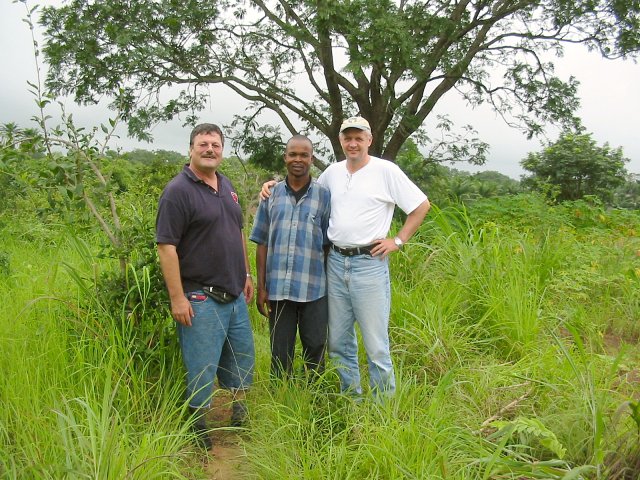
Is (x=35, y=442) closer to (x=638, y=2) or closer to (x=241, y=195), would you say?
(x=241, y=195)

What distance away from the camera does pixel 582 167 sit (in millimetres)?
15852

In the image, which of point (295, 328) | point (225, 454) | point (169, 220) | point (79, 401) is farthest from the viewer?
point (295, 328)

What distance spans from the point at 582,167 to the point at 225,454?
15.5m

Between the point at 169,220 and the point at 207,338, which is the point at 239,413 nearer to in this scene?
the point at 207,338

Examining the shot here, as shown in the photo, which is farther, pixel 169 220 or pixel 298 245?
pixel 298 245

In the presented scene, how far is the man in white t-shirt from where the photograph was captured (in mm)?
3111

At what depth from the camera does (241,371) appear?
3336 mm

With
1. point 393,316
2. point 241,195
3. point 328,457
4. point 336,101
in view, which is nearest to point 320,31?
point 241,195

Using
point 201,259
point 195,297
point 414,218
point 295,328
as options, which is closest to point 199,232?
point 201,259

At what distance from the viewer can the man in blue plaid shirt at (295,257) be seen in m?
3.19

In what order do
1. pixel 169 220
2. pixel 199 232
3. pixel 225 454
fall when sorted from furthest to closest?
pixel 225 454, pixel 199 232, pixel 169 220

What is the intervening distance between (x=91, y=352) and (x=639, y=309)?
176 inches

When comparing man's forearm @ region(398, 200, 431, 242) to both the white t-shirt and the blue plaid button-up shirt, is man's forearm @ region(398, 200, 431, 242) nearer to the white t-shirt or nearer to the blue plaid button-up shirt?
the white t-shirt

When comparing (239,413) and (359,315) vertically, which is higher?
(359,315)
